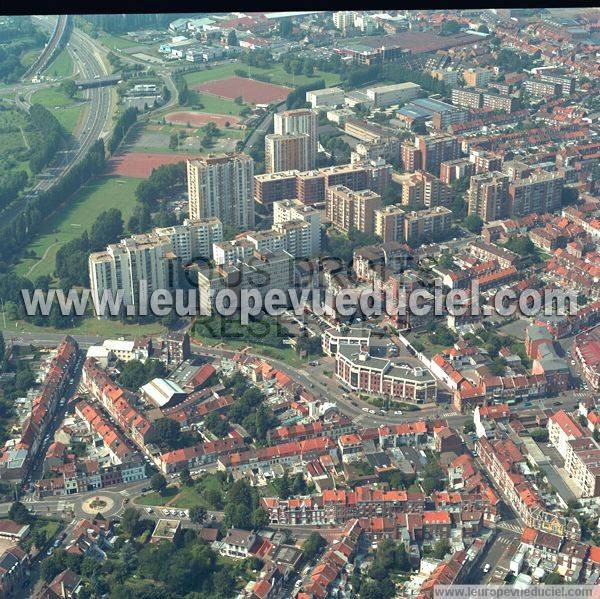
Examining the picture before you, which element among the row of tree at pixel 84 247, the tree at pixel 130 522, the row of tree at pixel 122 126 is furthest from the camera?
the row of tree at pixel 122 126

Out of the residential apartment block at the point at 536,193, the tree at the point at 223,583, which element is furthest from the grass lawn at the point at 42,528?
the residential apartment block at the point at 536,193

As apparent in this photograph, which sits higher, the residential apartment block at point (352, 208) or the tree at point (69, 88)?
the tree at point (69, 88)

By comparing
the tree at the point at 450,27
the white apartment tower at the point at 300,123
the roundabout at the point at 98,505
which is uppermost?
the tree at the point at 450,27

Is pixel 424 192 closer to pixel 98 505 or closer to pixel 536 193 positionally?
pixel 536 193

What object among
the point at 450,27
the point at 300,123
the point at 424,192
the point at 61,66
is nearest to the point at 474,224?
the point at 424,192

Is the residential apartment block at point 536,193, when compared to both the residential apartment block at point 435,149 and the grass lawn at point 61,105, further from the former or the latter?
the grass lawn at point 61,105

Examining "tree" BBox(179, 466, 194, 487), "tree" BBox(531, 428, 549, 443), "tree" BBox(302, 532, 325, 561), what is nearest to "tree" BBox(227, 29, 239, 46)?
"tree" BBox(531, 428, 549, 443)

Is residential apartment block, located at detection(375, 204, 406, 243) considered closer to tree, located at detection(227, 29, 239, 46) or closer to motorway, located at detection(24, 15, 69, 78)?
tree, located at detection(227, 29, 239, 46)

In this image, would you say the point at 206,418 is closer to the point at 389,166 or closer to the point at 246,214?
the point at 246,214
